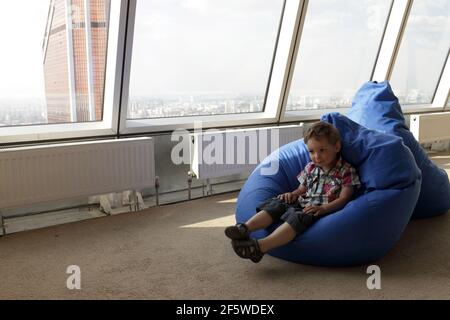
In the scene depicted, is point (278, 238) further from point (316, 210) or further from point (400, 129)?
point (400, 129)

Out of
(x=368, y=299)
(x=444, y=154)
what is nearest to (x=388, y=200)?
(x=368, y=299)

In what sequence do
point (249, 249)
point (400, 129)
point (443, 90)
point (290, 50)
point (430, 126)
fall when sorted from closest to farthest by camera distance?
point (249, 249) < point (400, 129) < point (290, 50) < point (430, 126) < point (443, 90)

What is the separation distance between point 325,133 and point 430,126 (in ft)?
14.3

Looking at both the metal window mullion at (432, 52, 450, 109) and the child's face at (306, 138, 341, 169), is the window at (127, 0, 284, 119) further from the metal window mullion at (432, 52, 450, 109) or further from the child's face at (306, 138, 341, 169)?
the metal window mullion at (432, 52, 450, 109)

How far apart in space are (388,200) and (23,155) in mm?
2611

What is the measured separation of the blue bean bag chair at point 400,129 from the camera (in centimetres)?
320

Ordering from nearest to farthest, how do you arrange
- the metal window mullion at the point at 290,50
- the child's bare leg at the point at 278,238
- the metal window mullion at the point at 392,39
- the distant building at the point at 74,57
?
the child's bare leg at the point at 278,238 → the distant building at the point at 74,57 → the metal window mullion at the point at 290,50 → the metal window mullion at the point at 392,39

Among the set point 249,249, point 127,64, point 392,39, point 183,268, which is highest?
point 392,39

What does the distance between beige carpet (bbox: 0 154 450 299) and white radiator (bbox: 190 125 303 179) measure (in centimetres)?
88

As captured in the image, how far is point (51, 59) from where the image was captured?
3.58 meters

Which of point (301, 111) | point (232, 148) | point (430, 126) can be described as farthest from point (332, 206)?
point (430, 126)

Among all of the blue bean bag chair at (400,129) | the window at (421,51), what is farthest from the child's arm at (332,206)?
the window at (421,51)

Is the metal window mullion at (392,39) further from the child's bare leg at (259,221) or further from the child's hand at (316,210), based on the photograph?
the child's bare leg at (259,221)

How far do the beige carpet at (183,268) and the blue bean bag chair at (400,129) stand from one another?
132 millimetres
